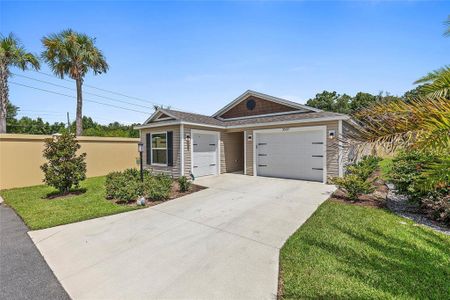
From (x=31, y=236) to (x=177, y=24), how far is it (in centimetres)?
863

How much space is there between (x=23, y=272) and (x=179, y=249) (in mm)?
2288

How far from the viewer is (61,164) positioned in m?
7.68

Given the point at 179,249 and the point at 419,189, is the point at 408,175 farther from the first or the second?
the point at 179,249

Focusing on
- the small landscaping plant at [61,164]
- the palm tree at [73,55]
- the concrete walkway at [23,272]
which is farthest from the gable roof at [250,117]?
the concrete walkway at [23,272]

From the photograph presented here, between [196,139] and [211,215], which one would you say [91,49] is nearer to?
[196,139]

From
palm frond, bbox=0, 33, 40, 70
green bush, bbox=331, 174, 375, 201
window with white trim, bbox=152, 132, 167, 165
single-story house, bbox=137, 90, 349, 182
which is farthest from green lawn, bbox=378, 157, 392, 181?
palm frond, bbox=0, 33, 40, 70

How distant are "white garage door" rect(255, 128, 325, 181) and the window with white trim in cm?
476

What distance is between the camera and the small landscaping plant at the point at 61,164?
25.0 feet

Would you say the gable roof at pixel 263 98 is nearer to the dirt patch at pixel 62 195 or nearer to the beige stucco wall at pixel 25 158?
the beige stucco wall at pixel 25 158

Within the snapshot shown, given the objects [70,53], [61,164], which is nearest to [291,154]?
[61,164]

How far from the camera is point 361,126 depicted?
254 centimetres

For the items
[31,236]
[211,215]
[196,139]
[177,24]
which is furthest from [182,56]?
[31,236]

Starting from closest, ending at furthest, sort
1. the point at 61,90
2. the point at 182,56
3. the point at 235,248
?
the point at 235,248
the point at 182,56
the point at 61,90

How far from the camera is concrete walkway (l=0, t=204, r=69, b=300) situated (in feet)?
8.93
